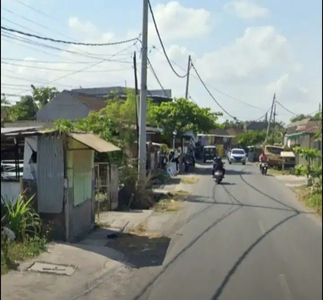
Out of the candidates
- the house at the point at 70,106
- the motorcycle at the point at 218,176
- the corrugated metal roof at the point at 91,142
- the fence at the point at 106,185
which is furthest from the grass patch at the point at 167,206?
the house at the point at 70,106

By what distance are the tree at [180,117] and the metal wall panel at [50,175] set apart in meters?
20.4

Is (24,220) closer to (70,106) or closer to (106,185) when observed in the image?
(106,185)

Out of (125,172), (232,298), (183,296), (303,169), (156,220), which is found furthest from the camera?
(125,172)

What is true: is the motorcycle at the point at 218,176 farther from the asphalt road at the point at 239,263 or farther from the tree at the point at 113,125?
the asphalt road at the point at 239,263

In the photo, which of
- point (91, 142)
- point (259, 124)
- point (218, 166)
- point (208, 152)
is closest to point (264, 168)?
point (218, 166)

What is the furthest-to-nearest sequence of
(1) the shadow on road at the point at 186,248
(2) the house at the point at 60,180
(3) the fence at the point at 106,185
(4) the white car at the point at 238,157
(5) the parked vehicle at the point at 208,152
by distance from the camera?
(5) the parked vehicle at the point at 208,152 < (4) the white car at the point at 238,157 < (3) the fence at the point at 106,185 < (2) the house at the point at 60,180 < (1) the shadow on road at the point at 186,248

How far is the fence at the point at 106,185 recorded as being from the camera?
1267 cm

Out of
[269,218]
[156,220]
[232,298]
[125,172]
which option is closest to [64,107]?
[125,172]

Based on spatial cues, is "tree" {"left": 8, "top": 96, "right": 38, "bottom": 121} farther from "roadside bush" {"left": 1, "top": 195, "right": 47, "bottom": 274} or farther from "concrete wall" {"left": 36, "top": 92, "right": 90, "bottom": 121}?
"concrete wall" {"left": 36, "top": 92, "right": 90, "bottom": 121}

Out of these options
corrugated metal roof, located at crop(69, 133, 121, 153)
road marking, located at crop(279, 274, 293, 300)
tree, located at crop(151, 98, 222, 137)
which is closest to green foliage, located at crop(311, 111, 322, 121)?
road marking, located at crop(279, 274, 293, 300)

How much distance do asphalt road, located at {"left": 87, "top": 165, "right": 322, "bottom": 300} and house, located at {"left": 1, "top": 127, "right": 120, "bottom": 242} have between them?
1803mm

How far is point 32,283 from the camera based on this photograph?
606 centimetres

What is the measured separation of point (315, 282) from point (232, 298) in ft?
8.30

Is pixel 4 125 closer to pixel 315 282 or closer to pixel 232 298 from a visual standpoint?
pixel 315 282
